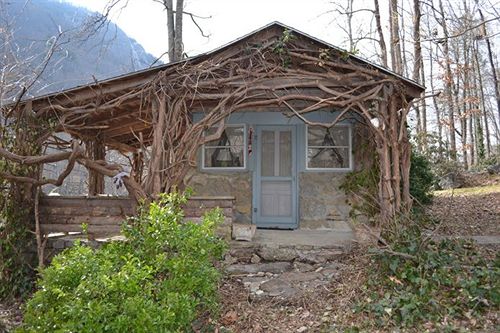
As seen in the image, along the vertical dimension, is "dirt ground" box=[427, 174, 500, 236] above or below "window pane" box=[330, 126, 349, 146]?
below

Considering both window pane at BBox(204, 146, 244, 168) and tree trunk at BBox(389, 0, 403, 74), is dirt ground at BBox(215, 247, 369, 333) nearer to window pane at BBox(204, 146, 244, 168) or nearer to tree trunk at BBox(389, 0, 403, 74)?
window pane at BBox(204, 146, 244, 168)

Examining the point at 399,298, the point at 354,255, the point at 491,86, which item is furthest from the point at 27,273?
the point at 491,86

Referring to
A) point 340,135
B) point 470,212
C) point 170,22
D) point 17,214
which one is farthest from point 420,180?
point 170,22

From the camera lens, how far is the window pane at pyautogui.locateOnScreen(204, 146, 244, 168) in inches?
295

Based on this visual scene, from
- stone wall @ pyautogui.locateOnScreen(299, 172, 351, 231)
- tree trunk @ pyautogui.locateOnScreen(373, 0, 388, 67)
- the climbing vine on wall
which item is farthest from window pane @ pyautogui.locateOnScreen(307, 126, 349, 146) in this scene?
tree trunk @ pyautogui.locateOnScreen(373, 0, 388, 67)

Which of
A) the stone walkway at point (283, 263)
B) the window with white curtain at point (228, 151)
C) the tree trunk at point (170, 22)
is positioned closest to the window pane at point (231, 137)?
the window with white curtain at point (228, 151)

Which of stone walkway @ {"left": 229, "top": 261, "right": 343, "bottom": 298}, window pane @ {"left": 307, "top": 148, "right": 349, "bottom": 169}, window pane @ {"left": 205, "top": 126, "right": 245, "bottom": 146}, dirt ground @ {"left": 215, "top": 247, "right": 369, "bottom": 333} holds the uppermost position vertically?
window pane @ {"left": 205, "top": 126, "right": 245, "bottom": 146}

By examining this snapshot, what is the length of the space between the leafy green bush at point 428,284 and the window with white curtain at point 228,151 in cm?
342

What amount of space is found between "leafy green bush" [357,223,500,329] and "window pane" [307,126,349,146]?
253 cm

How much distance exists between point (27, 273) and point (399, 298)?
5.25 meters

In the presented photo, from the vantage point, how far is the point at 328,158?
7383mm

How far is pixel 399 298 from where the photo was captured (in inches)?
165

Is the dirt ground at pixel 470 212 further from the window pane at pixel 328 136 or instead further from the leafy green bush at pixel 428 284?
the window pane at pixel 328 136

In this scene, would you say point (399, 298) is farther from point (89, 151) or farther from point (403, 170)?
point (89, 151)
